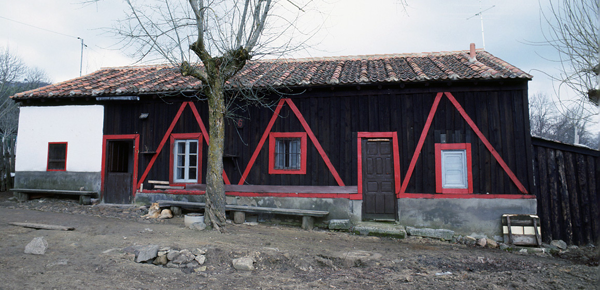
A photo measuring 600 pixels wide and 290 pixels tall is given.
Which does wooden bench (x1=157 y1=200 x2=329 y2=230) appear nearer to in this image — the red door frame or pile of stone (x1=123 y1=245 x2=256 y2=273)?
A: the red door frame

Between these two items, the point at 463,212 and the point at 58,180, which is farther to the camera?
the point at 58,180

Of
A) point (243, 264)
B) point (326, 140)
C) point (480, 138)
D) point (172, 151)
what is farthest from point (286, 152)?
point (480, 138)

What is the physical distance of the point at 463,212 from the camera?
7695 mm

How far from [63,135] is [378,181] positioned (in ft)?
30.6

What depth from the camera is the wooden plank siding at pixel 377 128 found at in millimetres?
7719

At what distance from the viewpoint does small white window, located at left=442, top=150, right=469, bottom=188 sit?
7938 millimetres

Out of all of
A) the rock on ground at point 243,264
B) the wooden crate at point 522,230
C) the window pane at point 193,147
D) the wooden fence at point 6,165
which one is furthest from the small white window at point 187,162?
the wooden crate at point 522,230

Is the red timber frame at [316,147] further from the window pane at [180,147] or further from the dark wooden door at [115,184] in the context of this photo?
the dark wooden door at [115,184]

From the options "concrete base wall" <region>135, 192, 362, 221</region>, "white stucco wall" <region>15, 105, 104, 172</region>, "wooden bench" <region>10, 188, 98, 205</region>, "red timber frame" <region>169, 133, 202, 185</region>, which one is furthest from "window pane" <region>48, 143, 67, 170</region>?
"concrete base wall" <region>135, 192, 362, 221</region>

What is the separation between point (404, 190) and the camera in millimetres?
8000

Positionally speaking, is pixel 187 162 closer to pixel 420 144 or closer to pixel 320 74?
pixel 320 74

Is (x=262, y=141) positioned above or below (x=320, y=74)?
below

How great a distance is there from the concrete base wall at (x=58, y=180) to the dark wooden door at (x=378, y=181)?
776cm

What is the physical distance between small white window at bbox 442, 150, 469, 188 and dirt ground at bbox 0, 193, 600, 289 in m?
1.50
